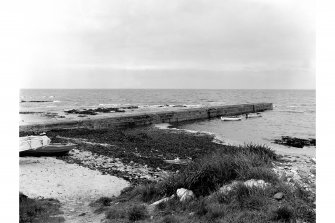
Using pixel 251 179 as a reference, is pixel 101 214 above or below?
below

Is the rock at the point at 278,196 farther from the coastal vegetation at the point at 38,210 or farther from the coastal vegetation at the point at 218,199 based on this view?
the coastal vegetation at the point at 38,210

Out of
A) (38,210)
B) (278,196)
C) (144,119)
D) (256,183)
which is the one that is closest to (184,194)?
(256,183)

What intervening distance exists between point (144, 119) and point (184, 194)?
31.4 m

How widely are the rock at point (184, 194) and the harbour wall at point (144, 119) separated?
22651mm

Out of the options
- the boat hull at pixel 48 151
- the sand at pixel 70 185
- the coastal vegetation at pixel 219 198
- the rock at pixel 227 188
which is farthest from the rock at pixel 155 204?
the boat hull at pixel 48 151

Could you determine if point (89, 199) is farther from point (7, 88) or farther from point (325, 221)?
point (325, 221)

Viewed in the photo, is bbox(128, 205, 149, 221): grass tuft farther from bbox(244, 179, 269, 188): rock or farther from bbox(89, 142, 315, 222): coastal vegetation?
bbox(244, 179, 269, 188): rock

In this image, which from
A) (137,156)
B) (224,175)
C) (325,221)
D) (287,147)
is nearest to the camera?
(325,221)

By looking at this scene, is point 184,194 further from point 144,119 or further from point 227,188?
point 144,119

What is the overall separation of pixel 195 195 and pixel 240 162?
1.91 metres

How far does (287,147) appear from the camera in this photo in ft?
81.5

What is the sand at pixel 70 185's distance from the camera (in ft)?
29.8

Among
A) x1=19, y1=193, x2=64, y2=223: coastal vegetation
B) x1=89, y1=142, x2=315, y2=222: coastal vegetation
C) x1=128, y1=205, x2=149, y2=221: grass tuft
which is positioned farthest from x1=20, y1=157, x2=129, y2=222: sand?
x1=128, y1=205, x2=149, y2=221: grass tuft

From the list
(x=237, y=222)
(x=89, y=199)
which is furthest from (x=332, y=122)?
(x=89, y=199)
